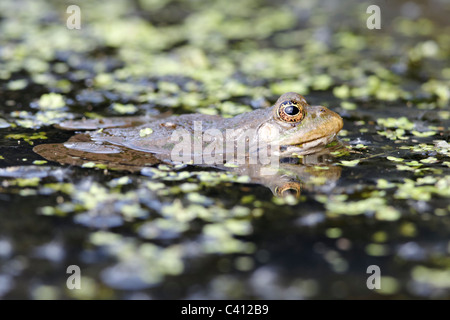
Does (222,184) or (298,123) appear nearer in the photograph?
(222,184)

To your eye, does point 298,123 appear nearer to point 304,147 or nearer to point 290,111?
point 290,111

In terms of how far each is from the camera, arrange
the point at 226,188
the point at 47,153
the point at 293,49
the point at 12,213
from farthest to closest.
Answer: the point at 293,49, the point at 47,153, the point at 226,188, the point at 12,213

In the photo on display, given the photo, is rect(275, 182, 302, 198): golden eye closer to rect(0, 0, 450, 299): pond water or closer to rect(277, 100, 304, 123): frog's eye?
rect(0, 0, 450, 299): pond water

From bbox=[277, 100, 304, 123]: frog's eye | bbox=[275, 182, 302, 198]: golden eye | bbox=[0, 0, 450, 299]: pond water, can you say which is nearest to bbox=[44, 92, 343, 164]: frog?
bbox=[277, 100, 304, 123]: frog's eye

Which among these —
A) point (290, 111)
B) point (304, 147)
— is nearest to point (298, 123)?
point (290, 111)

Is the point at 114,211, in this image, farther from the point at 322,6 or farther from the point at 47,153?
the point at 322,6

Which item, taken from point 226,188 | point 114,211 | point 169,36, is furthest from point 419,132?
point 169,36
